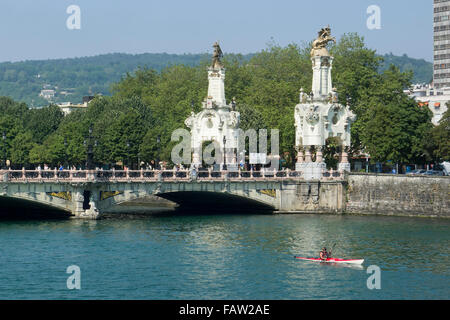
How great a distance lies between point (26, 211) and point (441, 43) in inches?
4555

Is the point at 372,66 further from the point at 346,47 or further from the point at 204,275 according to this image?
the point at 204,275

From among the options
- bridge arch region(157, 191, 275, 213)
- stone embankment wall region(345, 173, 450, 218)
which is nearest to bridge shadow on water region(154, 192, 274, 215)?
bridge arch region(157, 191, 275, 213)

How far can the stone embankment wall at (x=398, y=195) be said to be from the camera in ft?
286

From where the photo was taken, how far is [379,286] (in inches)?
2168

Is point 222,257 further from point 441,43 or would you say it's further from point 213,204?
point 441,43

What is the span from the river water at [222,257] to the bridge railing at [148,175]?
4.36 meters

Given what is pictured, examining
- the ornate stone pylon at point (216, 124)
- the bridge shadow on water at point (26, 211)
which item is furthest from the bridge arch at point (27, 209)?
the ornate stone pylon at point (216, 124)

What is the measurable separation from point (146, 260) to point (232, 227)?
19913 mm

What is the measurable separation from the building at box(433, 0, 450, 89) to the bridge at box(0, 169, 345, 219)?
96.0 m

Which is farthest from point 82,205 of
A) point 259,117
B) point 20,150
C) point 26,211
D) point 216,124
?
point 20,150

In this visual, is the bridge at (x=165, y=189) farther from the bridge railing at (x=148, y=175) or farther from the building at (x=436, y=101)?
the building at (x=436, y=101)

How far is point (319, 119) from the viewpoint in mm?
A: 95438
